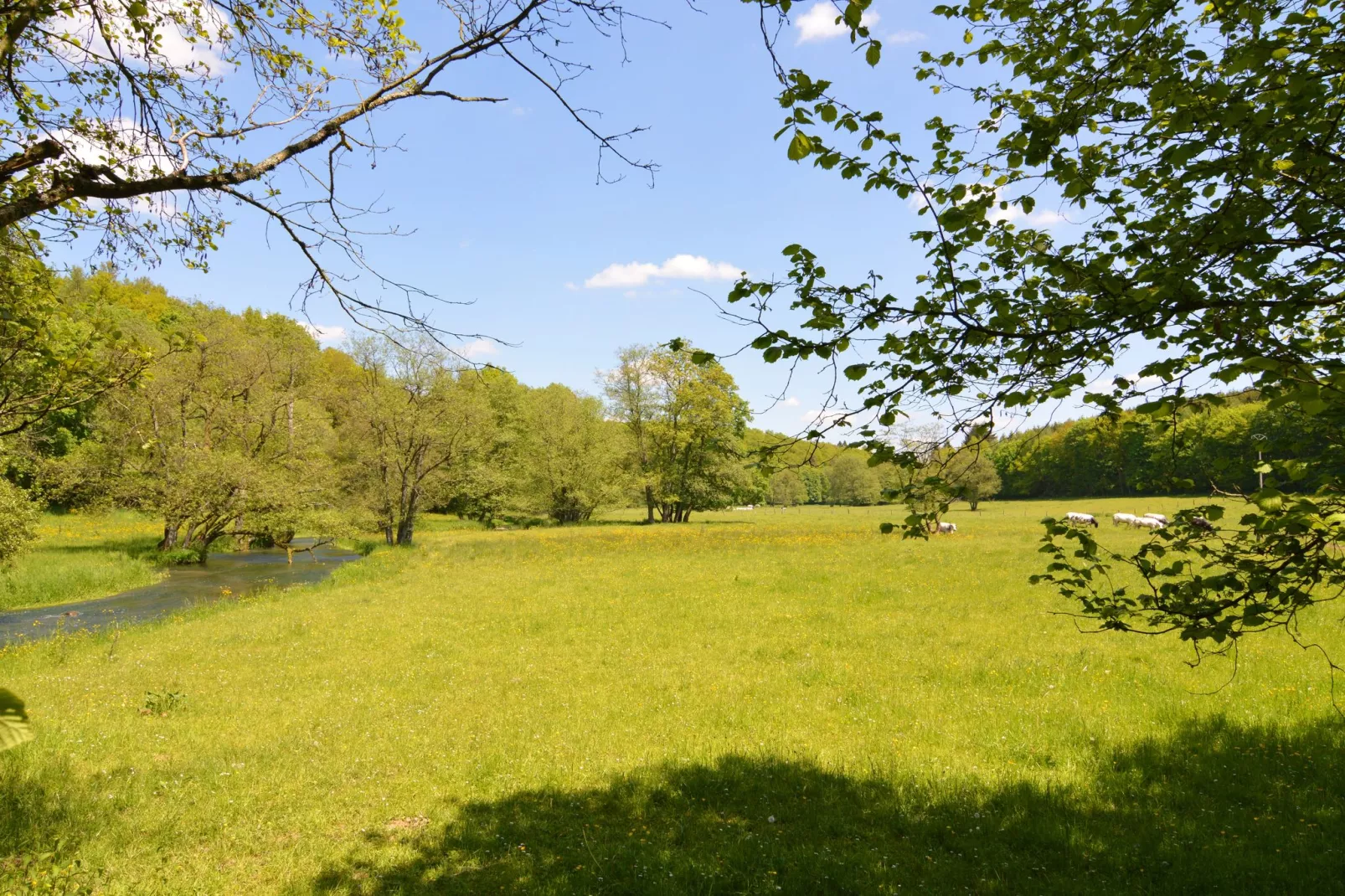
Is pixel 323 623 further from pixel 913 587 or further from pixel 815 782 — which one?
pixel 913 587

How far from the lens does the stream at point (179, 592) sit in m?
19.6

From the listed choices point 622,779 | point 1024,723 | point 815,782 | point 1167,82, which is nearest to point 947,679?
point 1024,723

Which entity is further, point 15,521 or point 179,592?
point 179,592

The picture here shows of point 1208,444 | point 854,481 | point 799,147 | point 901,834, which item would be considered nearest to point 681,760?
point 901,834

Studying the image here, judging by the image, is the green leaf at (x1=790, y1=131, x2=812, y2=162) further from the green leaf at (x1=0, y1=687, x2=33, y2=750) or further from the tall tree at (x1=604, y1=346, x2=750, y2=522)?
the tall tree at (x1=604, y1=346, x2=750, y2=522)

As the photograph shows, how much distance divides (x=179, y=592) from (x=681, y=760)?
82.3 feet

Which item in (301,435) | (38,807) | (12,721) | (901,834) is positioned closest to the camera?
(12,721)

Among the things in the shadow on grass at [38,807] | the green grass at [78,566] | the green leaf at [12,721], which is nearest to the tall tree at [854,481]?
the green grass at [78,566]

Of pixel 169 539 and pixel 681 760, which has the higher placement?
pixel 169 539

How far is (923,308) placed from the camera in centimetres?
514

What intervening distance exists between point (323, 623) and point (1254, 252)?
2082 centimetres

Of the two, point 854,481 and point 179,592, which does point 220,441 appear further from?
point 854,481

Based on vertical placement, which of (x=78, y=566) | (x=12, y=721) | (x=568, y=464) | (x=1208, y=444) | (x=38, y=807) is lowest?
(x=38, y=807)

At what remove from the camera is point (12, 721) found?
4.31ft
